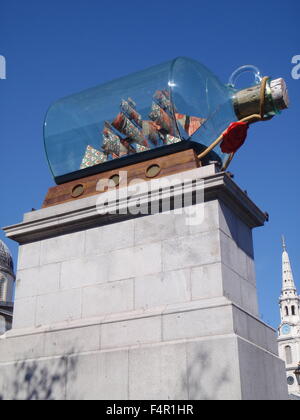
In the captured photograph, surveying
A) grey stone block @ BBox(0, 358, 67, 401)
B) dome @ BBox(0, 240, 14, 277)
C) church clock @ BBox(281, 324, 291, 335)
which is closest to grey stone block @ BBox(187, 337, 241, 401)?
grey stone block @ BBox(0, 358, 67, 401)

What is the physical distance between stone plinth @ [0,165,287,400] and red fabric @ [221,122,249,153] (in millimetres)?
1161

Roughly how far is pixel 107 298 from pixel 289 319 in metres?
166

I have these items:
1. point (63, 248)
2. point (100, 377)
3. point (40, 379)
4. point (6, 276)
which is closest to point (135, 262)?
point (63, 248)

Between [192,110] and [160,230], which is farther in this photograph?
[192,110]

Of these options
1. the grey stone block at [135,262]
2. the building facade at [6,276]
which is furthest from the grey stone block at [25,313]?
the building facade at [6,276]

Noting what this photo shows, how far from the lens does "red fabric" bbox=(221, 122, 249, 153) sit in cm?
1163

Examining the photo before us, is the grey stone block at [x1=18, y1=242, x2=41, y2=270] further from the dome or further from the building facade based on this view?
the dome

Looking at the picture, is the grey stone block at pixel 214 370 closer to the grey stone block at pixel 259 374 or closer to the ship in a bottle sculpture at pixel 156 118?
the grey stone block at pixel 259 374

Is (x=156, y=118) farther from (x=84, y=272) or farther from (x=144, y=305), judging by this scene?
(x=144, y=305)

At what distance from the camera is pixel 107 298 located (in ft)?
36.1
